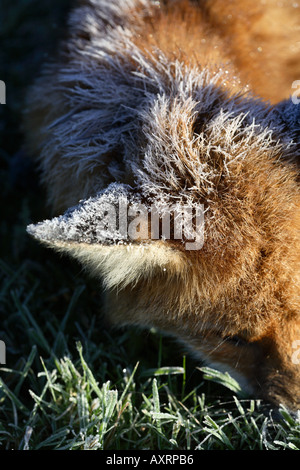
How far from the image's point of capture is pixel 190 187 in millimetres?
1543

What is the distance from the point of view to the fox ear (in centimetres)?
133

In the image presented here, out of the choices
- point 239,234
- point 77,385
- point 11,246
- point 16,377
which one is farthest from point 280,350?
point 11,246

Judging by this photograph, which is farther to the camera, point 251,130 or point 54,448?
point 54,448

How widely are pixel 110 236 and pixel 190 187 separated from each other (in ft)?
1.17

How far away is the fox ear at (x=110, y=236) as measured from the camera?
1.33 meters

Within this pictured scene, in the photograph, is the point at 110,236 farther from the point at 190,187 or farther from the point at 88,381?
the point at 88,381

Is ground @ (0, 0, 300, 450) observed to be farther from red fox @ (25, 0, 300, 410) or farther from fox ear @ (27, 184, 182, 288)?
fox ear @ (27, 184, 182, 288)

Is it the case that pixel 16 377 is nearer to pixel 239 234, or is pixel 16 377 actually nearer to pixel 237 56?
pixel 239 234

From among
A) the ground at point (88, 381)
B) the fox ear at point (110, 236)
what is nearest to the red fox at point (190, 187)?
the fox ear at point (110, 236)

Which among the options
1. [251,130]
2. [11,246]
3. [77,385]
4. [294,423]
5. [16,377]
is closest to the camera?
[251,130]

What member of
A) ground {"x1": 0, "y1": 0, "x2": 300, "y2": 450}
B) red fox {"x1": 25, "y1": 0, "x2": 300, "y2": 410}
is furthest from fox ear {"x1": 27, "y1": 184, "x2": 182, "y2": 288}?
ground {"x1": 0, "y1": 0, "x2": 300, "y2": 450}

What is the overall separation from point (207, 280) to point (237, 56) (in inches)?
47.1

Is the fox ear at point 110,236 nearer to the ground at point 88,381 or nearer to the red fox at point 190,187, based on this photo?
the red fox at point 190,187

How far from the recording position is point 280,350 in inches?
67.6
